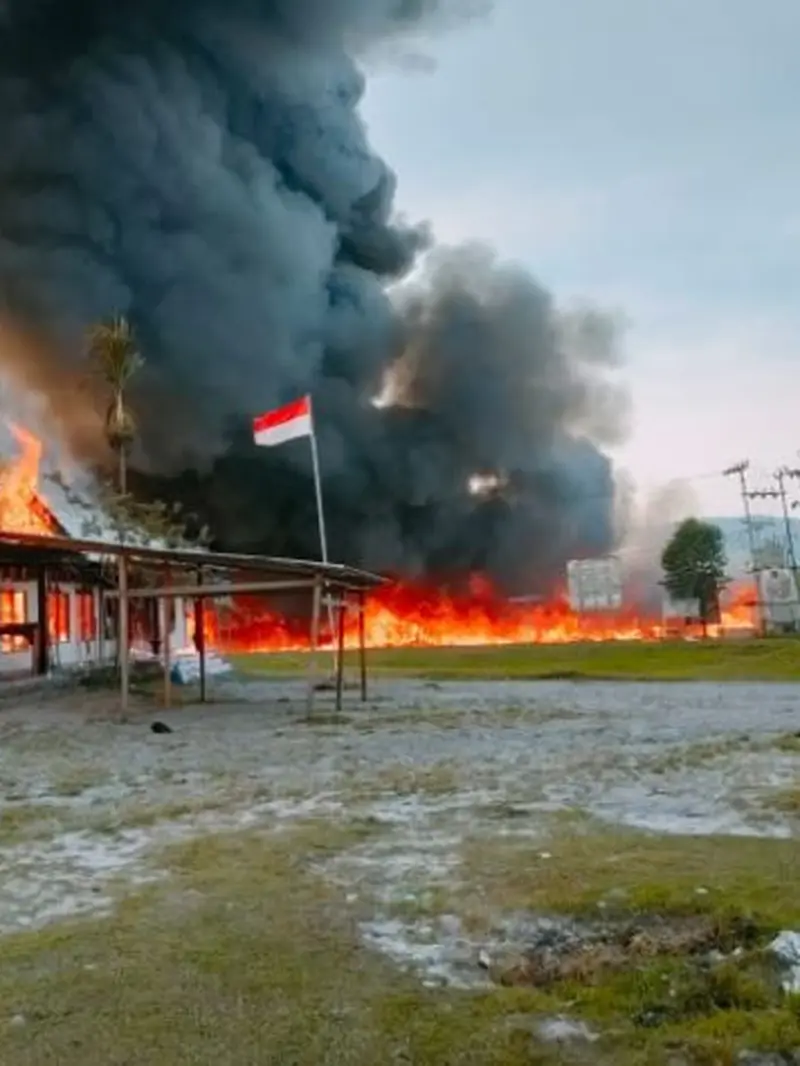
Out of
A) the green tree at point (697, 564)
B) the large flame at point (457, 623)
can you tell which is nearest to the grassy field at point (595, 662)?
the large flame at point (457, 623)

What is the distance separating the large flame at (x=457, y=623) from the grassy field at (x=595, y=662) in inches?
560

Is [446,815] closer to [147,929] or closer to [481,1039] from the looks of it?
[147,929]

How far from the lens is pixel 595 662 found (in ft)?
116

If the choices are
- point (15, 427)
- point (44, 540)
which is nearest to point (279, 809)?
point (44, 540)

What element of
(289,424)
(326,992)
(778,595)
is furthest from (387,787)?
(778,595)

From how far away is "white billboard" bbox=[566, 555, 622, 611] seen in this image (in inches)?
2515

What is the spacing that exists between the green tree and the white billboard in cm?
395

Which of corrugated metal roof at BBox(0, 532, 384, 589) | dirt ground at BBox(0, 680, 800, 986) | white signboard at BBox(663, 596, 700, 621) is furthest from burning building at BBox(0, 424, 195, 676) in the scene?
white signboard at BBox(663, 596, 700, 621)

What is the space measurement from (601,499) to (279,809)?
204 feet

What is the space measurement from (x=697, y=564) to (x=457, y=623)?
14.2m

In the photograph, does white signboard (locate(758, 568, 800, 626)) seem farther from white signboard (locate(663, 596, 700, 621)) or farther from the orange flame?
the orange flame

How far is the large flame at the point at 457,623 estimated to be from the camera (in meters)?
58.1

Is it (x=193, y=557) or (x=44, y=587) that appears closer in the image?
(x=193, y=557)

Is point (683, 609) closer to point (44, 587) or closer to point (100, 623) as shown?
point (100, 623)
